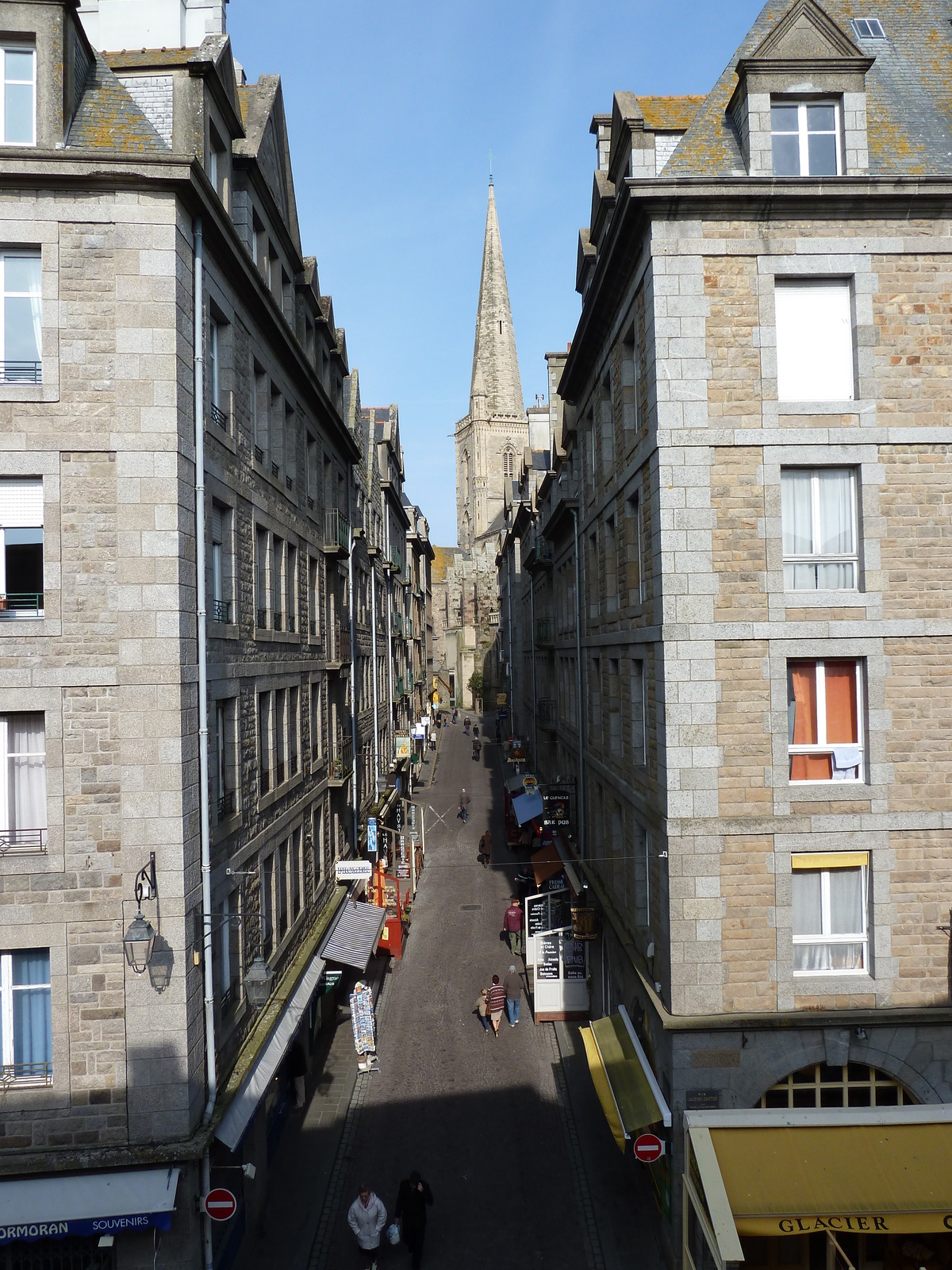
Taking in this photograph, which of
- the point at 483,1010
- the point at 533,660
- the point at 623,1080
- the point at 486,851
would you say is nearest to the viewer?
the point at 623,1080

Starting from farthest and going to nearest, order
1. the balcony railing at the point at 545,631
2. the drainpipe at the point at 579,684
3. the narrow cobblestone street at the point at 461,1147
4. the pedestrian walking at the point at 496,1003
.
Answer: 1. the balcony railing at the point at 545,631
2. the drainpipe at the point at 579,684
3. the pedestrian walking at the point at 496,1003
4. the narrow cobblestone street at the point at 461,1147

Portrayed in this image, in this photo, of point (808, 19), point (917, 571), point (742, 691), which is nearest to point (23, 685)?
point (742, 691)

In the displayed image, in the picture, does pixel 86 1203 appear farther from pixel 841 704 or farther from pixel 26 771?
pixel 841 704

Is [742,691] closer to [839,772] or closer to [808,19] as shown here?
[839,772]

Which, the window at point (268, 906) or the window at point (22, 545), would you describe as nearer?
the window at point (22, 545)

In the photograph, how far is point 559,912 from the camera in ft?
72.5

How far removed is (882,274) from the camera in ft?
38.7

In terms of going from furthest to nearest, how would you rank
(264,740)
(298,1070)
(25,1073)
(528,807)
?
(528,807)
(298,1070)
(264,740)
(25,1073)

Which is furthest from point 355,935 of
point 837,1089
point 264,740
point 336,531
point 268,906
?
point 837,1089

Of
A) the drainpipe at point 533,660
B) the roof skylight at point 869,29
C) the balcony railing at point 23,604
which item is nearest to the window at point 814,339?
the roof skylight at point 869,29

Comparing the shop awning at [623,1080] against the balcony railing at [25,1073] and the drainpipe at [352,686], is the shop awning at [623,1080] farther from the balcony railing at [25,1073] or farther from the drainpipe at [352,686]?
the drainpipe at [352,686]

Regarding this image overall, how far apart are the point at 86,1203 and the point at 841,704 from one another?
11.2 m

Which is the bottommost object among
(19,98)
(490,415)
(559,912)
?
(559,912)

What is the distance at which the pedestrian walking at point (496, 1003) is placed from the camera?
1925 cm
